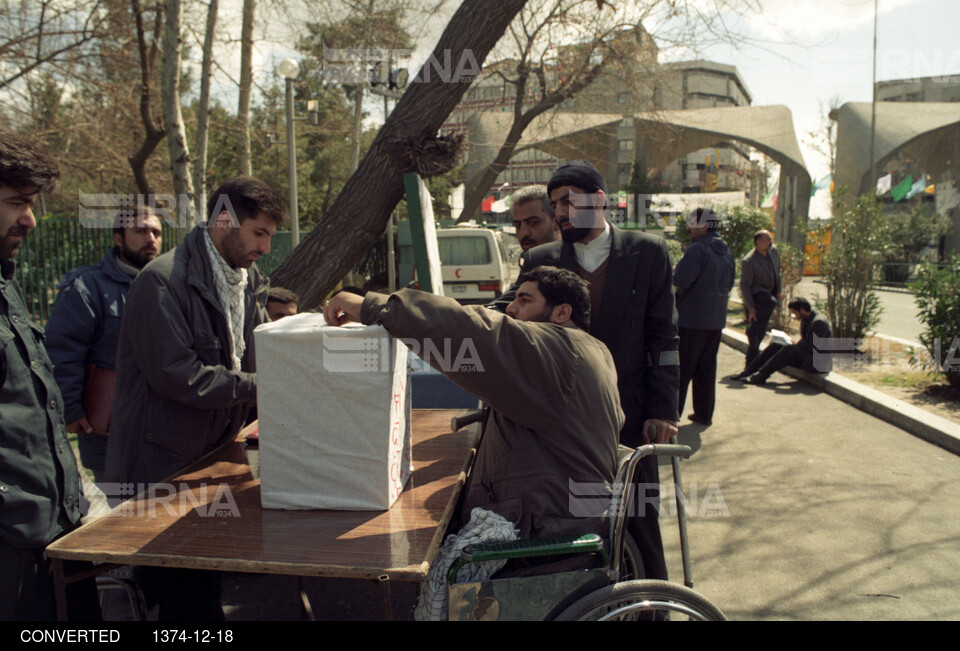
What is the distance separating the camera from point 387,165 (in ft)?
16.5

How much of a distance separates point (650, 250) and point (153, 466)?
2135 millimetres

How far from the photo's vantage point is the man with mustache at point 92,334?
327 cm

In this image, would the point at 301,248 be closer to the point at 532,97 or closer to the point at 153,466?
the point at 153,466

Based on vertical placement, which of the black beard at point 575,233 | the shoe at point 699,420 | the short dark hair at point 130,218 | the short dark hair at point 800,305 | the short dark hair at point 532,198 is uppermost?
the short dark hair at point 532,198

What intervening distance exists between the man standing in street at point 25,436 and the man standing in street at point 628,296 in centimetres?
171

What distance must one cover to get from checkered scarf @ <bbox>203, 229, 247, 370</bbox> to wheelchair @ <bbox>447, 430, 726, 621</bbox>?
129 centimetres

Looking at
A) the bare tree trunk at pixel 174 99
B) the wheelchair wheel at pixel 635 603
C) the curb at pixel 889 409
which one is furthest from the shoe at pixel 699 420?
the bare tree trunk at pixel 174 99

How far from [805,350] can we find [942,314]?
1458 mm

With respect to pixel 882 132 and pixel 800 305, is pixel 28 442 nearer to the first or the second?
pixel 800 305

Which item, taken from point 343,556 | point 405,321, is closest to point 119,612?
point 343,556

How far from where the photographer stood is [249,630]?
8.50 ft

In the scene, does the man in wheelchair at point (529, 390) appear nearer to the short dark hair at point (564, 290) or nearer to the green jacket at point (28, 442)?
the short dark hair at point (564, 290)

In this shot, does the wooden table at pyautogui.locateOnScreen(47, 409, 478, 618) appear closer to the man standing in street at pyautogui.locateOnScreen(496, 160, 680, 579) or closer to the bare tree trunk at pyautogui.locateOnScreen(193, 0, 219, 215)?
the man standing in street at pyautogui.locateOnScreen(496, 160, 680, 579)

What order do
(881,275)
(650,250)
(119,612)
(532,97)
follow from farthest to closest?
(532,97) → (881,275) → (119,612) → (650,250)
